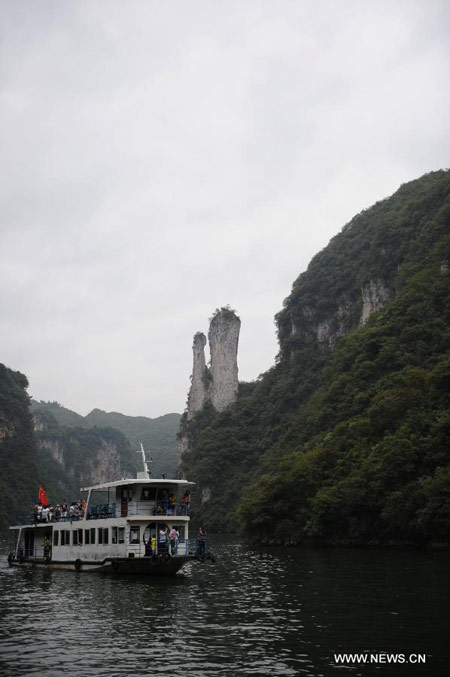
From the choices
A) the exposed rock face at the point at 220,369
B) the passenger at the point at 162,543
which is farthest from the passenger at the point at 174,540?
the exposed rock face at the point at 220,369

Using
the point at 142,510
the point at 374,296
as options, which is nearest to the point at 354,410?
the point at 374,296

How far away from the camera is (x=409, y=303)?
9150 cm

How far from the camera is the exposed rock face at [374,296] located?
11631cm

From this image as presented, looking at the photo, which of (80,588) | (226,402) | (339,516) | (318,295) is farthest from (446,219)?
(80,588)

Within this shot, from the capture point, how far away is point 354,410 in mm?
84188

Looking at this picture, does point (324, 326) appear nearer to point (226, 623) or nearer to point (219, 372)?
point (219, 372)

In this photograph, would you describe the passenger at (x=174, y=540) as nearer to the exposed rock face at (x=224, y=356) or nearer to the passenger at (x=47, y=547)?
the passenger at (x=47, y=547)

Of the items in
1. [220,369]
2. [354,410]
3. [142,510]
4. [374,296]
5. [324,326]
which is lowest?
[142,510]

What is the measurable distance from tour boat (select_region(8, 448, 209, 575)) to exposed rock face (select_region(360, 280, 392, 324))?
270 ft

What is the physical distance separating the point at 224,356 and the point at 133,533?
132 metres

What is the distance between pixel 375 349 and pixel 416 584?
6329 centimetres

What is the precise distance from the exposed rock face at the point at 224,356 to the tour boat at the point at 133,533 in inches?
4896

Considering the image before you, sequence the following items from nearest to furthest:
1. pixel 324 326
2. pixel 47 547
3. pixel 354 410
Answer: pixel 47 547, pixel 354 410, pixel 324 326

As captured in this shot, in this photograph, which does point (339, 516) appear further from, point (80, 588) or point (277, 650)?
point (277, 650)
